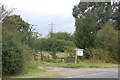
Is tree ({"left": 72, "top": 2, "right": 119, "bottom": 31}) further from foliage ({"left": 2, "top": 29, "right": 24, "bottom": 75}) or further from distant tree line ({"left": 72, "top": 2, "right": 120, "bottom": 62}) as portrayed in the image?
foliage ({"left": 2, "top": 29, "right": 24, "bottom": 75})

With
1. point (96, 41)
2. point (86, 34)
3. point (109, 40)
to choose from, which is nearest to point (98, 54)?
Result: point (109, 40)

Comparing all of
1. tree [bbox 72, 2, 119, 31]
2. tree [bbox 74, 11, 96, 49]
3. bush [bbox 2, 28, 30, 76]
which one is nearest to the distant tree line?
tree [bbox 74, 11, 96, 49]

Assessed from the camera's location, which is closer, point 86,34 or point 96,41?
point 86,34

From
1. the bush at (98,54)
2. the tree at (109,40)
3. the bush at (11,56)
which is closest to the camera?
the bush at (11,56)

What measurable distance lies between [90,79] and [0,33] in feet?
19.7

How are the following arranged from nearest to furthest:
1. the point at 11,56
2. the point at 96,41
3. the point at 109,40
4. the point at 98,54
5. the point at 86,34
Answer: the point at 11,56 < the point at 98,54 < the point at 109,40 < the point at 86,34 < the point at 96,41

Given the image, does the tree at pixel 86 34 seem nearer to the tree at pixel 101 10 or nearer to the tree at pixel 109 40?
the tree at pixel 109 40

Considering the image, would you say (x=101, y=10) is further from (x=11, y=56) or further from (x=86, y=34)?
(x=11, y=56)

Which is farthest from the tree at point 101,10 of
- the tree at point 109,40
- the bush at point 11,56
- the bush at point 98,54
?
the bush at point 11,56

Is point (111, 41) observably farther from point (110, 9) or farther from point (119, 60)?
point (110, 9)

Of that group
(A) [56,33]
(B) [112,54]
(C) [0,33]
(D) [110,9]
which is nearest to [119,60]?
(B) [112,54]

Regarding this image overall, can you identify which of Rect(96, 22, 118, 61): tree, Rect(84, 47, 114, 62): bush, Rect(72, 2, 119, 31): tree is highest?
Rect(72, 2, 119, 31): tree

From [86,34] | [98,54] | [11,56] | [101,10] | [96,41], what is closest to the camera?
[11,56]

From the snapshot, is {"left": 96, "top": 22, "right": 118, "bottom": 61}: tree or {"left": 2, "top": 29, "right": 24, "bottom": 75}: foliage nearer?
{"left": 2, "top": 29, "right": 24, "bottom": 75}: foliage
